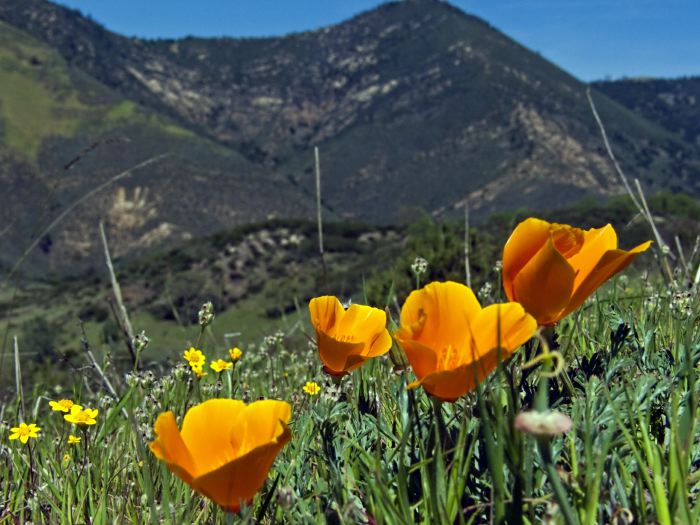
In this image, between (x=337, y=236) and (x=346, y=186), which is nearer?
(x=337, y=236)

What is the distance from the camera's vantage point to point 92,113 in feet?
339

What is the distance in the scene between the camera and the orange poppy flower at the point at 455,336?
917 mm

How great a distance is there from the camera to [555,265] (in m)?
1.06

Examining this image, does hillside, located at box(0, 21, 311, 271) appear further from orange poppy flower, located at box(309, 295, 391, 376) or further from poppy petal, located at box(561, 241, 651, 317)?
poppy petal, located at box(561, 241, 651, 317)

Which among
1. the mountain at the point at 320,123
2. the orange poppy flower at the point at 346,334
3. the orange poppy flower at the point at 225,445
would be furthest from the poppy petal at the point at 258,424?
the mountain at the point at 320,123

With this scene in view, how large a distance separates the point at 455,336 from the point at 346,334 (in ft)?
1.30

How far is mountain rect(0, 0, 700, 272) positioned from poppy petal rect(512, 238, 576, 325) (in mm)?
84529

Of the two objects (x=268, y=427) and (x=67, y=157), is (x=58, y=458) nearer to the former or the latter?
(x=268, y=427)

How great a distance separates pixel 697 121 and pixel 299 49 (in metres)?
90.3

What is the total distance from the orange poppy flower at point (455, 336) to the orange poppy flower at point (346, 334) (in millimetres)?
226

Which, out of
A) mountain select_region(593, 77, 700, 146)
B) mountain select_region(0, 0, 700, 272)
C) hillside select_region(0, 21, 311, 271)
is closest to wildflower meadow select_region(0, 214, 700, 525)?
hillside select_region(0, 21, 311, 271)

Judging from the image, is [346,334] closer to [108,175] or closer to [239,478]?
[239,478]

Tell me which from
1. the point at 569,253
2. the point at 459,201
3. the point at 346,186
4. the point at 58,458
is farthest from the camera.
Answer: the point at 346,186

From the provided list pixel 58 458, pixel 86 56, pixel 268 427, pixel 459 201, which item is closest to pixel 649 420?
pixel 268 427
